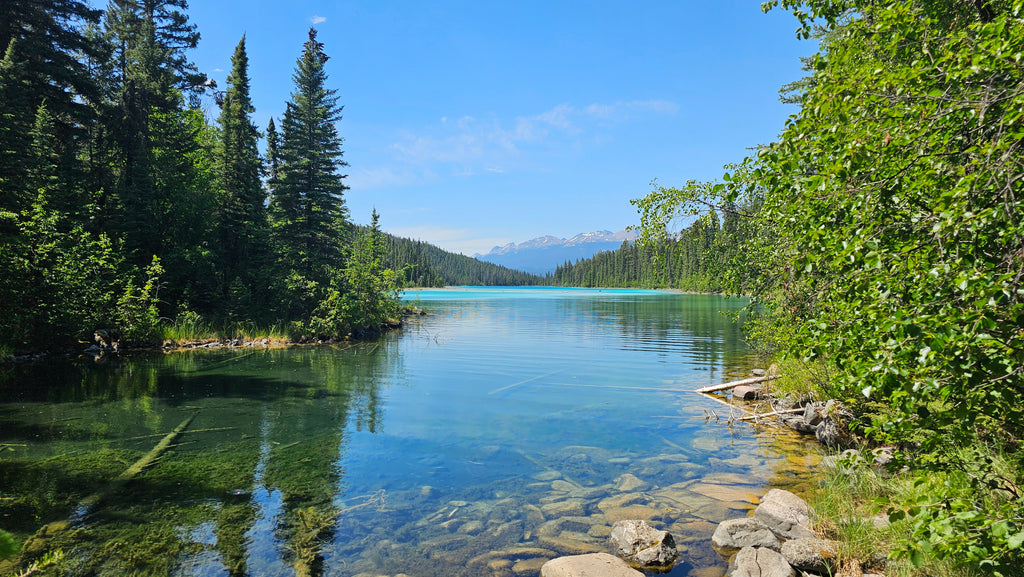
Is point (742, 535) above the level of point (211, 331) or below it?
below

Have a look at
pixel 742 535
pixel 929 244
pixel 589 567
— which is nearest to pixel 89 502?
pixel 589 567

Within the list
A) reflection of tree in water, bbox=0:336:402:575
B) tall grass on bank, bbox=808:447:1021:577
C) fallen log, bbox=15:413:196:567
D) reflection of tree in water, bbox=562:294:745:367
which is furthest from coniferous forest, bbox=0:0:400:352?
tall grass on bank, bbox=808:447:1021:577

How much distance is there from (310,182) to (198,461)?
96.3 ft

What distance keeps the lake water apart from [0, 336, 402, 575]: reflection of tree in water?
0.05 m

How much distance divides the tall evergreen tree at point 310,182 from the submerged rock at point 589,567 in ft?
107

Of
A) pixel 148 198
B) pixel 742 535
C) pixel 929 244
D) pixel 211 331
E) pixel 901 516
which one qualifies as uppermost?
pixel 148 198

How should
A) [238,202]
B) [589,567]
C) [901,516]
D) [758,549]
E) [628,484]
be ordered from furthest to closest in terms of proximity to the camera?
[238,202] → [628,484] → [758,549] → [589,567] → [901,516]

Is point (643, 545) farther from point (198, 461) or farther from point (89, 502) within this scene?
point (198, 461)

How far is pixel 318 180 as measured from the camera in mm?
36594

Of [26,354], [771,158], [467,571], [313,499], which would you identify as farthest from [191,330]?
[771,158]

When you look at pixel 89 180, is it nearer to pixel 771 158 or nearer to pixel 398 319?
pixel 398 319

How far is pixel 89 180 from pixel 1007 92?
36523 millimetres

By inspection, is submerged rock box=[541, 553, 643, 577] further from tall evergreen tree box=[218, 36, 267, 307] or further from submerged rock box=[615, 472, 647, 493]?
tall evergreen tree box=[218, 36, 267, 307]

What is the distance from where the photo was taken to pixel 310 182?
119ft
